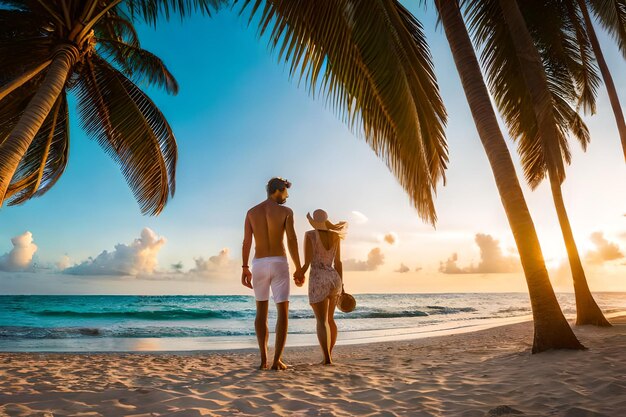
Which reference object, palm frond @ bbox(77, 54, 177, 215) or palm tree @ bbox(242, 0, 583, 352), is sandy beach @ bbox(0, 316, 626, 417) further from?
palm frond @ bbox(77, 54, 177, 215)

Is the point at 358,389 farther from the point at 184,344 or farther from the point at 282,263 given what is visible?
the point at 184,344

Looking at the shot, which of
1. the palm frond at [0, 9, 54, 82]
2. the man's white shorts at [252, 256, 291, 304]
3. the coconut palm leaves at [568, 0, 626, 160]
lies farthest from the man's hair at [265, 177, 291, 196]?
the coconut palm leaves at [568, 0, 626, 160]

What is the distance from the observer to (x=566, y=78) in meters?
9.63

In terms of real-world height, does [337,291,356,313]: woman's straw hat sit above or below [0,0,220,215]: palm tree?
below

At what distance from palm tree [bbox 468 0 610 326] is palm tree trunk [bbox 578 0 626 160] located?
1.86 feet

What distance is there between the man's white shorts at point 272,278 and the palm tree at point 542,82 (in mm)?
3907

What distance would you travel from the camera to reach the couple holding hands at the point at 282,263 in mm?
4355

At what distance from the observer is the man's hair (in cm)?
465

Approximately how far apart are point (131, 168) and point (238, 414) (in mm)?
7550

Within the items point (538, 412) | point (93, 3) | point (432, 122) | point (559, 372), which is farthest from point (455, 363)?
point (93, 3)

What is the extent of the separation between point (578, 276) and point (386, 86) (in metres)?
6.73

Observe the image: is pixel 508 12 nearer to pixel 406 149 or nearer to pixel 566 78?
pixel 406 149

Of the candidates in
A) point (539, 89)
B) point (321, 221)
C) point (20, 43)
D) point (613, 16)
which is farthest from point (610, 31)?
point (20, 43)

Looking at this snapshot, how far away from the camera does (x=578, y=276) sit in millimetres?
8156
